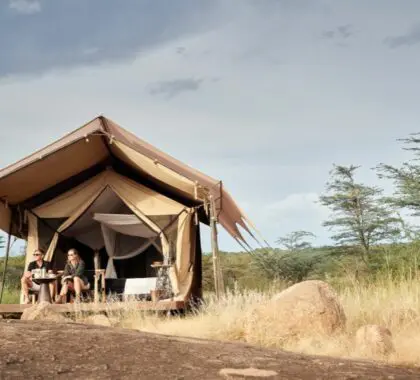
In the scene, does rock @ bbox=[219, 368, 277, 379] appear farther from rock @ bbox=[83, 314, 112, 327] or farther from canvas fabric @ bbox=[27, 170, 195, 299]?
canvas fabric @ bbox=[27, 170, 195, 299]

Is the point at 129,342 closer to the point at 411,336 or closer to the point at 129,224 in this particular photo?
the point at 411,336

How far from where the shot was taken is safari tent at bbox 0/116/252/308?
35.9 ft

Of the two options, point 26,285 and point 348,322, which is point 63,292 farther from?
point 348,322

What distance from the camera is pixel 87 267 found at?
13.4 m

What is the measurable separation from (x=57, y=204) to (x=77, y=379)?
8.35 meters

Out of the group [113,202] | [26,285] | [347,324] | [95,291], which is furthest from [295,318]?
[113,202]

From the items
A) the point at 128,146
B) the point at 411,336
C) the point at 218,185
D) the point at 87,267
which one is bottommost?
the point at 411,336

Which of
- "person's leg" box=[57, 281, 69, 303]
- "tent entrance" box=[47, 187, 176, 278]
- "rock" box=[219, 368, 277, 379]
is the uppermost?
"tent entrance" box=[47, 187, 176, 278]

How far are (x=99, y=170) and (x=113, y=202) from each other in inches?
28.4

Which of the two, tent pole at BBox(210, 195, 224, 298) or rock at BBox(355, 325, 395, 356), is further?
tent pole at BBox(210, 195, 224, 298)

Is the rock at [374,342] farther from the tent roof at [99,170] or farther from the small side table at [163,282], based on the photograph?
the small side table at [163,282]

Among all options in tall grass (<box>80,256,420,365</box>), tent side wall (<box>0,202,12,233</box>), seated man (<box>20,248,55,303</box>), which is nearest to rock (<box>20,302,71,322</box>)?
tall grass (<box>80,256,420,365</box>)

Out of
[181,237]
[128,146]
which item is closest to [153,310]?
[181,237]

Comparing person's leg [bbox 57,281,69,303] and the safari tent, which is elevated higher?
the safari tent
